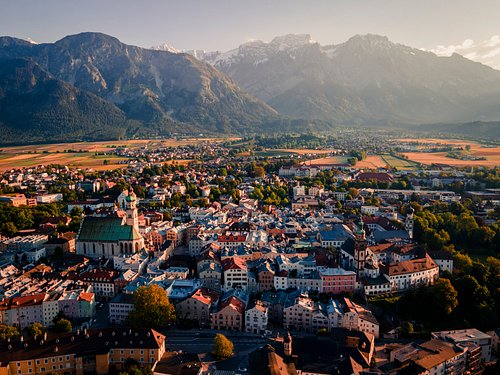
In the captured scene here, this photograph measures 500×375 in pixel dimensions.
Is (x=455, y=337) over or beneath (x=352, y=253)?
beneath

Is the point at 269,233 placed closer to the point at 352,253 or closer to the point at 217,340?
the point at 352,253

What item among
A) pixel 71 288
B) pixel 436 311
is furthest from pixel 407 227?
pixel 71 288

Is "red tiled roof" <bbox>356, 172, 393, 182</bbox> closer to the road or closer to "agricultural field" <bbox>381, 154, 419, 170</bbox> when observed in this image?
"agricultural field" <bbox>381, 154, 419, 170</bbox>

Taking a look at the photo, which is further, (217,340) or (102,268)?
(102,268)

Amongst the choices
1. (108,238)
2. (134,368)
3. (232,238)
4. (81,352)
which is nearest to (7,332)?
(81,352)

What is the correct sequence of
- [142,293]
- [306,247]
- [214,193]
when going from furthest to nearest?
[214,193], [306,247], [142,293]

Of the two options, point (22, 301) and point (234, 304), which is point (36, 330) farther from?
point (234, 304)

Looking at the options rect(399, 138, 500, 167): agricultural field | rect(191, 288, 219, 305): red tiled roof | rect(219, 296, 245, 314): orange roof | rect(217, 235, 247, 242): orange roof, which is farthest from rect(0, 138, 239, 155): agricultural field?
rect(219, 296, 245, 314): orange roof
